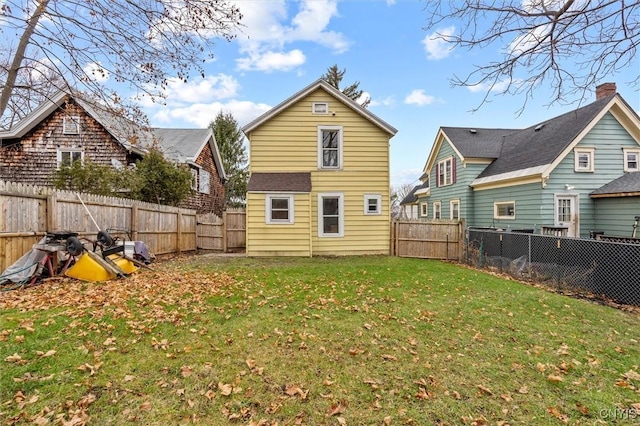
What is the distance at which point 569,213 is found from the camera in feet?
48.1

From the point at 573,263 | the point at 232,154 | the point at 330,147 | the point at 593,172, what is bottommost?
the point at 573,263

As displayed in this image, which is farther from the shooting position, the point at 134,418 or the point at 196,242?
the point at 196,242

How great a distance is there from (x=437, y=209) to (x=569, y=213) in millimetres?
9445

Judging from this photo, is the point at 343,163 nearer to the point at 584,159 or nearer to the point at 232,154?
the point at 584,159

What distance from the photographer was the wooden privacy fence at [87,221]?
6645 mm

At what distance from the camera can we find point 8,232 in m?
6.57

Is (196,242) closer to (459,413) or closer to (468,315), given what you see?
(468,315)

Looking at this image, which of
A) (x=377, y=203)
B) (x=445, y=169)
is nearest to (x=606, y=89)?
(x=445, y=169)

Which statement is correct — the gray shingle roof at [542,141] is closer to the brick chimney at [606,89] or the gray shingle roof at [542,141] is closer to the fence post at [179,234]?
the brick chimney at [606,89]

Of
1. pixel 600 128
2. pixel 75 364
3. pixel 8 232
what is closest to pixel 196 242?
pixel 8 232

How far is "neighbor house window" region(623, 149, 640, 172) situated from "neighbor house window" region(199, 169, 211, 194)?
22422mm

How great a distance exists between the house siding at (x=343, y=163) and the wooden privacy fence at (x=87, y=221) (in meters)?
3.68

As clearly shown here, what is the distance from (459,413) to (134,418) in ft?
9.30

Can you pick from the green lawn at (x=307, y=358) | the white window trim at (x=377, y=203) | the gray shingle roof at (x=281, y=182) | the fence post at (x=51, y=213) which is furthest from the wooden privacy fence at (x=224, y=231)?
the green lawn at (x=307, y=358)
